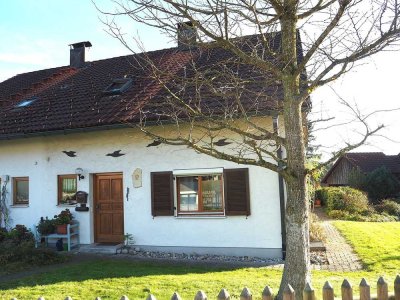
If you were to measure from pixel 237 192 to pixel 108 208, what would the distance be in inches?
157

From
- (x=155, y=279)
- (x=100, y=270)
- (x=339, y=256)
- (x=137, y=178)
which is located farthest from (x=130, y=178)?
(x=339, y=256)

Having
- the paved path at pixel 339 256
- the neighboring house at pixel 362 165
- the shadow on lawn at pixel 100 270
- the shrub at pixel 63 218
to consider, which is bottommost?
the paved path at pixel 339 256

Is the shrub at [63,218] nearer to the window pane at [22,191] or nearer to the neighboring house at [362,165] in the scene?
the window pane at [22,191]

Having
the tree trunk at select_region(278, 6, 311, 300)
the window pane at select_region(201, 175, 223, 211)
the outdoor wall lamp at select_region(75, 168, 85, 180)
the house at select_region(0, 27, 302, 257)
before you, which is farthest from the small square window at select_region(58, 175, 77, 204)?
the tree trunk at select_region(278, 6, 311, 300)

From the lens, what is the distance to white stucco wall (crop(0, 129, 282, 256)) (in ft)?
30.8

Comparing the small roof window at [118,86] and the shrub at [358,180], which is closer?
the small roof window at [118,86]

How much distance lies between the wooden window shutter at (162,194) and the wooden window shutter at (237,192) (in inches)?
60.1

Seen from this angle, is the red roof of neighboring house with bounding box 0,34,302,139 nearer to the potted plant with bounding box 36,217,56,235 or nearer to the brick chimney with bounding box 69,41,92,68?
the brick chimney with bounding box 69,41,92,68

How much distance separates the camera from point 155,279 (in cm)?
705

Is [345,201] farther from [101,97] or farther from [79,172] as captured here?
[79,172]

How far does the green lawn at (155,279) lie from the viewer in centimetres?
618

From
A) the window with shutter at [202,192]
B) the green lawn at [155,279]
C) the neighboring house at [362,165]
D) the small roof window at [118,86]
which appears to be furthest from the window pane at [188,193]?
the neighboring house at [362,165]

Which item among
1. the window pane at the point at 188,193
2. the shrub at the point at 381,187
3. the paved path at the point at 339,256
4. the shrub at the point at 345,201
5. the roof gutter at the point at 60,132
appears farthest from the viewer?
the shrub at the point at 381,187

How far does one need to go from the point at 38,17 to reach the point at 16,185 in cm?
691
